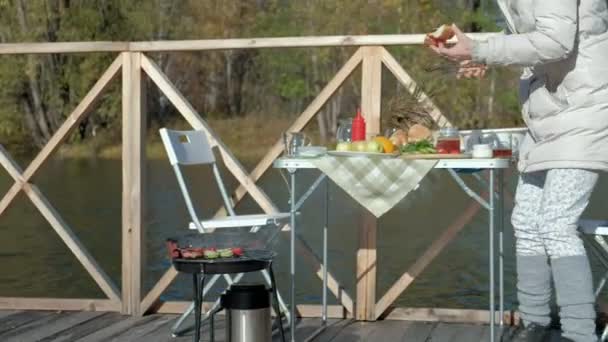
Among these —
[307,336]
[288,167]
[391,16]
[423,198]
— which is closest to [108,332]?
[307,336]

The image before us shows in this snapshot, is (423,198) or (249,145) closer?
(423,198)

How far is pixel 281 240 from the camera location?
1009 centimetres

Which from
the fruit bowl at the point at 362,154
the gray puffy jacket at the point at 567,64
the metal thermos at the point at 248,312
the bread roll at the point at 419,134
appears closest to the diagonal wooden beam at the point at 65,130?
the fruit bowl at the point at 362,154

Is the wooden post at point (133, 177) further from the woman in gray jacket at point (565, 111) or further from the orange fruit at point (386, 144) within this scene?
the woman in gray jacket at point (565, 111)

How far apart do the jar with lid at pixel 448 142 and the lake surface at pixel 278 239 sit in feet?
2.13

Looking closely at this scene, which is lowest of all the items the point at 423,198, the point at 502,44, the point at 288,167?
the point at 423,198

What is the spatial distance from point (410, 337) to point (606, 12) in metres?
1.50

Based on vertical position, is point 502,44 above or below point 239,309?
above

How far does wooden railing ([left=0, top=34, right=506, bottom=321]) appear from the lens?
5.03 meters

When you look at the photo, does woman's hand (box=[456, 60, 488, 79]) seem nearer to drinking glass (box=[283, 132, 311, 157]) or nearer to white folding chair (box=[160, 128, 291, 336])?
drinking glass (box=[283, 132, 311, 157])

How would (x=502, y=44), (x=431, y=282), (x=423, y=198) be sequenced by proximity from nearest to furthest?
(x=502, y=44) → (x=431, y=282) → (x=423, y=198)

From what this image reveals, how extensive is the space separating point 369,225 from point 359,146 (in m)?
0.76

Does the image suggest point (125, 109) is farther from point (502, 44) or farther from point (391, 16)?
point (391, 16)

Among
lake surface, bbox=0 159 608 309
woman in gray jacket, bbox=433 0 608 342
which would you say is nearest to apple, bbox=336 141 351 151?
lake surface, bbox=0 159 608 309
